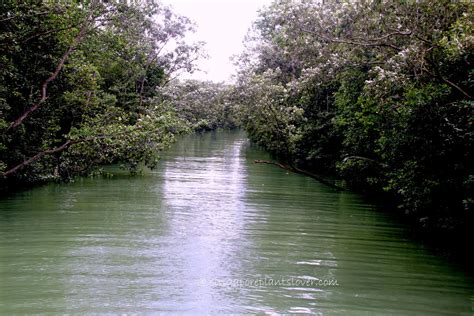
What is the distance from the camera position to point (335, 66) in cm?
1534

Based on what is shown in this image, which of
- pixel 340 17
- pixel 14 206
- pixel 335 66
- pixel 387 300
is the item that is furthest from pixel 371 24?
pixel 14 206

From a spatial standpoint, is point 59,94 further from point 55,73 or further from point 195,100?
point 195,100

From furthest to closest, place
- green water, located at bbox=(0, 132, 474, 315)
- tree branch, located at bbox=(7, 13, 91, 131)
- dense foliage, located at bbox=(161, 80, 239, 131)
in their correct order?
dense foliage, located at bbox=(161, 80, 239, 131) → tree branch, located at bbox=(7, 13, 91, 131) → green water, located at bbox=(0, 132, 474, 315)

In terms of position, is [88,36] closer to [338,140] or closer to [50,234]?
[50,234]

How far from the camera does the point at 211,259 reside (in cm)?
1045

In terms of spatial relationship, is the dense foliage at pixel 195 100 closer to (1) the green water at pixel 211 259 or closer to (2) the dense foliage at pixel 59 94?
(2) the dense foliage at pixel 59 94

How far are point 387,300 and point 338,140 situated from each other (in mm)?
16851

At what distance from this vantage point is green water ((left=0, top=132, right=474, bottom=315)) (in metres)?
7.93

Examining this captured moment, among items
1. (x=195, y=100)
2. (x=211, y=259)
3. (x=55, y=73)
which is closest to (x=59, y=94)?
(x=55, y=73)

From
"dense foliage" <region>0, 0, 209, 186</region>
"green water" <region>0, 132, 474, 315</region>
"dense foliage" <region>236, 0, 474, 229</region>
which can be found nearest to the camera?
"green water" <region>0, 132, 474, 315</region>

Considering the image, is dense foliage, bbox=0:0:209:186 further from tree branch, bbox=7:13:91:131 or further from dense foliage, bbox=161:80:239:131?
dense foliage, bbox=161:80:239:131

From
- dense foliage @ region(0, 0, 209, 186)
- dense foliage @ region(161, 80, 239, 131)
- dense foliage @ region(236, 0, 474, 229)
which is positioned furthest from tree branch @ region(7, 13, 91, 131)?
dense foliage @ region(161, 80, 239, 131)

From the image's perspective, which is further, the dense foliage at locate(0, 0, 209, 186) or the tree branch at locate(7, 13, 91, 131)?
the tree branch at locate(7, 13, 91, 131)

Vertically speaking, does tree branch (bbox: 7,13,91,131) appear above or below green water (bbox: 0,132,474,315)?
above
